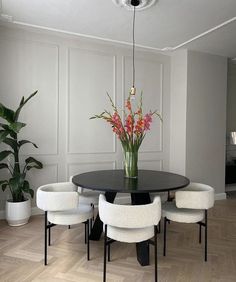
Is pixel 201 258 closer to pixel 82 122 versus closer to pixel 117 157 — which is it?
pixel 117 157

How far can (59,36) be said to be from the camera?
152 inches

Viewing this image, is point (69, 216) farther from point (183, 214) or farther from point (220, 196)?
point (220, 196)

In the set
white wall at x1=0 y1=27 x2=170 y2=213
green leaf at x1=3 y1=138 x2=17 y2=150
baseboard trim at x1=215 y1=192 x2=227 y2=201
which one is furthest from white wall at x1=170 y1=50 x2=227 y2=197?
green leaf at x1=3 y1=138 x2=17 y2=150

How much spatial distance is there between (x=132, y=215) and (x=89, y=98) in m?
2.60

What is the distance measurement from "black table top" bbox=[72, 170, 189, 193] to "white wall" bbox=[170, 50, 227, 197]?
1736 mm

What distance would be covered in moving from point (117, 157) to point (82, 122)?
0.87 m

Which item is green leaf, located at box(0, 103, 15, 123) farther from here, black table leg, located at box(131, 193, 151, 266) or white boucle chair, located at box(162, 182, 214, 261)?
white boucle chair, located at box(162, 182, 214, 261)

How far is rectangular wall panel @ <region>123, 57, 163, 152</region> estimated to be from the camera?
449cm

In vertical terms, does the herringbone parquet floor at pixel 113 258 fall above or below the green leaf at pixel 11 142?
below

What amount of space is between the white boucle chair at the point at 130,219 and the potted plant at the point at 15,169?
1.61 meters

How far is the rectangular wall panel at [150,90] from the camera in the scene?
449 centimetres

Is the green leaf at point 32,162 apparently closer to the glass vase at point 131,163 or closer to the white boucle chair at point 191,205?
the glass vase at point 131,163

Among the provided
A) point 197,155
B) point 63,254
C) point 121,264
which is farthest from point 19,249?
point 197,155

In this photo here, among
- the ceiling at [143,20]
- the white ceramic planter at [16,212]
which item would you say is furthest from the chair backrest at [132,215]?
the ceiling at [143,20]
